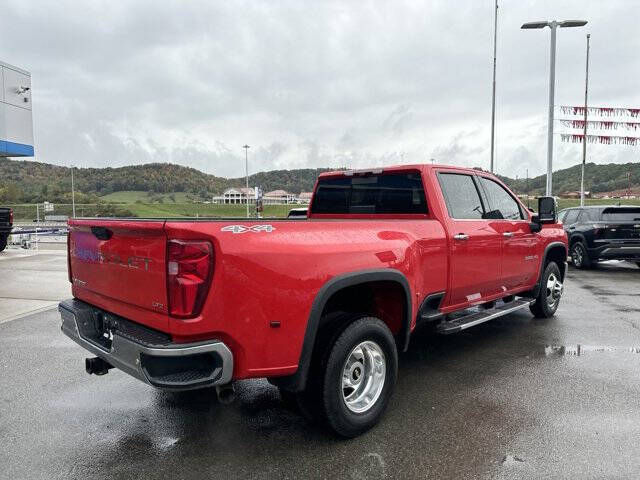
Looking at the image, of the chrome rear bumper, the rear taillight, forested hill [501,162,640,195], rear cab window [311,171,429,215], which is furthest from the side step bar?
forested hill [501,162,640,195]

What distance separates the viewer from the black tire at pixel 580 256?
12270 mm

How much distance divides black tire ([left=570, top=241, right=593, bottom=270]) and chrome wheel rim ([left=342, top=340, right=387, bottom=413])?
10795 millimetres

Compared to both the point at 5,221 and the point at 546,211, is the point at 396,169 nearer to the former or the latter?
the point at 546,211

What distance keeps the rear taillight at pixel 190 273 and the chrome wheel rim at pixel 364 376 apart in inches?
49.1

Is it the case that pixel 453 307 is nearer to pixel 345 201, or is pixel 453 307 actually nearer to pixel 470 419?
pixel 470 419

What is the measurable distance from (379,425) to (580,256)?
A: 11.2 metres

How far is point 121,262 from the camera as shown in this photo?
9.75ft

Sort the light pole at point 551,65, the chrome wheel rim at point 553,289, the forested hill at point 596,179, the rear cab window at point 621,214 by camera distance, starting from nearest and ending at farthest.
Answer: the chrome wheel rim at point 553,289 < the rear cab window at point 621,214 < the light pole at point 551,65 < the forested hill at point 596,179

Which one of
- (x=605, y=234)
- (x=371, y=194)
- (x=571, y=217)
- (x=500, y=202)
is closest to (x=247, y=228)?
(x=371, y=194)

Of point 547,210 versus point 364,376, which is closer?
point 364,376

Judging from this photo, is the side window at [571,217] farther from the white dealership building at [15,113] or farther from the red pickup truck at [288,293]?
the white dealership building at [15,113]

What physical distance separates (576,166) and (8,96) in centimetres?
8201

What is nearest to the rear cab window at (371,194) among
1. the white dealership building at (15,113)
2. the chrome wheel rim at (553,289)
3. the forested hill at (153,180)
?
the chrome wheel rim at (553,289)

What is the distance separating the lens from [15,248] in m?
17.6
